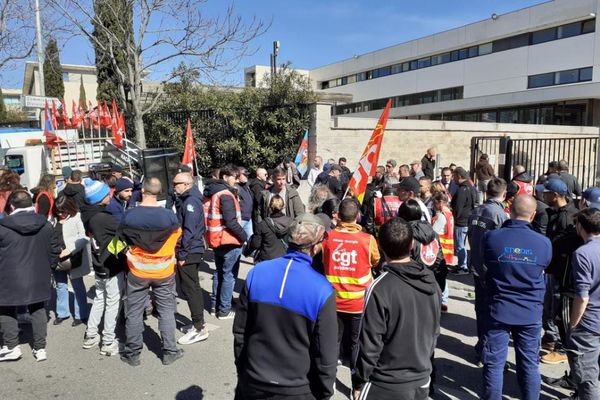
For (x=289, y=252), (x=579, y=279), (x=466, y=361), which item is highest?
(x=289, y=252)

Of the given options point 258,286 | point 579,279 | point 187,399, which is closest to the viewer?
point 258,286

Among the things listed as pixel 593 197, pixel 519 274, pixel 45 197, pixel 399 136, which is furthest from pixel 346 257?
pixel 399 136

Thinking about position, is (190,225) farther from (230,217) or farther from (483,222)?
(483,222)

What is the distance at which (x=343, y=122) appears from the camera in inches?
537

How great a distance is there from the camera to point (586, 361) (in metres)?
3.75

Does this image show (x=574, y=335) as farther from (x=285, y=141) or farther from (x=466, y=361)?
(x=285, y=141)

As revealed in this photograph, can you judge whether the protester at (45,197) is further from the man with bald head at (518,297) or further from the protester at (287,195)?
the man with bald head at (518,297)

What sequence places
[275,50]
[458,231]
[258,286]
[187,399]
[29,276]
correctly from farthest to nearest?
[275,50] → [458,231] → [29,276] → [187,399] → [258,286]

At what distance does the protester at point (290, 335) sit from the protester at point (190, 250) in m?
2.85

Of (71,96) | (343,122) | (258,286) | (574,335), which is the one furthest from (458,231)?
(71,96)

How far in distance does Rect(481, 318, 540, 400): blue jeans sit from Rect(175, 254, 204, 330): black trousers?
314 cm

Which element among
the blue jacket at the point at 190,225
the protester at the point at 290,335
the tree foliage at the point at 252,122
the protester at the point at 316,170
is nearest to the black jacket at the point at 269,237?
the blue jacket at the point at 190,225

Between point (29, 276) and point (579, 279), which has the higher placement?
point (579, 279)

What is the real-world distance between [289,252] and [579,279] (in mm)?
2382
